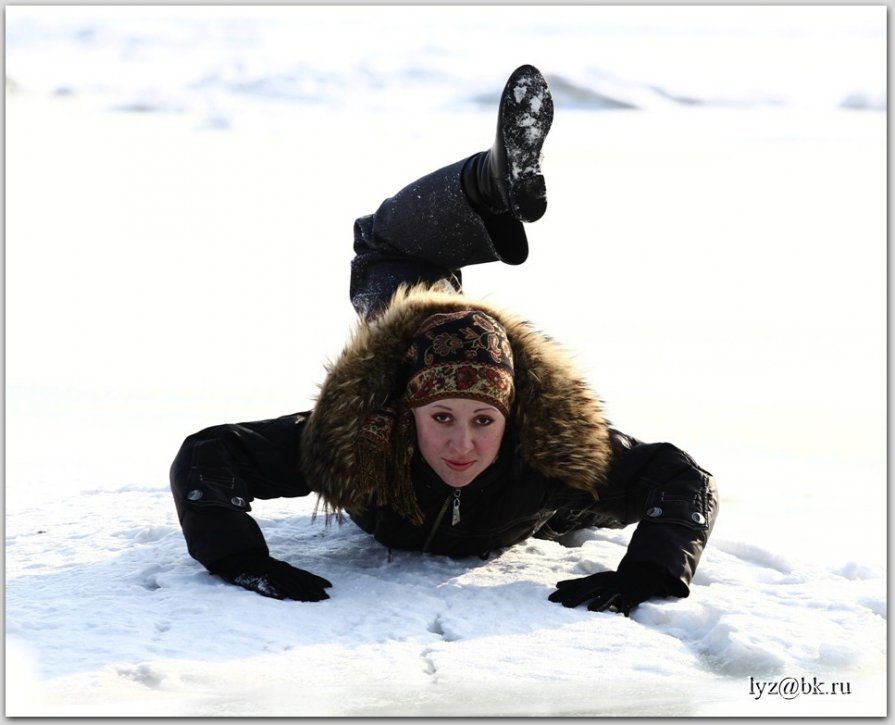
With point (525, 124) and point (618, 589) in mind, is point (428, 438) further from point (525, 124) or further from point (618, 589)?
point (525, 124)

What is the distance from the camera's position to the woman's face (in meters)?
3.00

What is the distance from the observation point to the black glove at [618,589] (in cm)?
297

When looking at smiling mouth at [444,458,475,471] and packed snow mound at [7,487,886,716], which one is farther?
smiling mouth at [444,458,475,471]

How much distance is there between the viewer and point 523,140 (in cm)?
339

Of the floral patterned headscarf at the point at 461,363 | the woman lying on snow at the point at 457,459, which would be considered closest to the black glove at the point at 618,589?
the woman lying on snow at the point at 457,459

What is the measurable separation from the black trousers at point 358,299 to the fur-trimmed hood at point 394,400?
0.40 ft

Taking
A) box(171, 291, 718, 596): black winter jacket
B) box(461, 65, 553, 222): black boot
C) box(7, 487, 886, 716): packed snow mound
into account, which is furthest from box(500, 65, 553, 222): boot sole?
box(7, 487, 886, 716): packed snow mound

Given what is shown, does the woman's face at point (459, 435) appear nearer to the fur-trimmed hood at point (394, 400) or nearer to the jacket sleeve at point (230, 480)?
the fur-trimmed hood at point (394, 400)

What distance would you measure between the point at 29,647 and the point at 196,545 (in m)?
0.54

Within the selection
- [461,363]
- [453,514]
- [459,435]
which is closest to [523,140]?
[461,363]

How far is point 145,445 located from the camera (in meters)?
5.39

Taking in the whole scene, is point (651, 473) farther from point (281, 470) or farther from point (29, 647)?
point (29, 647)

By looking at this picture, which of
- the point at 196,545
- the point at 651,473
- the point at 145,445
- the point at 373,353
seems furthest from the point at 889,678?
the point at 145,445

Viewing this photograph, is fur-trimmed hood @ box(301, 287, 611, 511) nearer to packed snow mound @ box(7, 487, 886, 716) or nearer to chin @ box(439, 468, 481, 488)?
chin @ box(439, 468, 481, 488)
